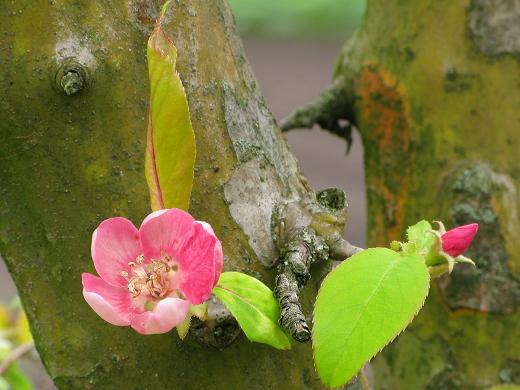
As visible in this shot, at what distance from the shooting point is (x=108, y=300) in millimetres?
573

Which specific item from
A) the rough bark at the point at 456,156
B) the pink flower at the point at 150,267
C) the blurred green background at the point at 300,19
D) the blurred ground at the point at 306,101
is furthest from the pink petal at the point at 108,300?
the blurred green background at the point at 300,19

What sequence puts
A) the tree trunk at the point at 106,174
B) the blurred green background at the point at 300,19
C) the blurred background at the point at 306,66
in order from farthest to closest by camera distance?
the blurred green background at the point at 300,19, the blurred background at the point at 306,66, the tree trunk at the point at 106,174

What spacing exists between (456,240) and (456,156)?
432mm

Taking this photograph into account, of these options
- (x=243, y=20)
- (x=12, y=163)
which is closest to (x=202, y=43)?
(x=12, y=163)

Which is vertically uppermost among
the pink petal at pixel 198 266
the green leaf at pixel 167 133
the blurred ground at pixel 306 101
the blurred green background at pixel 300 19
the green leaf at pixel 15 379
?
the green leaf at pixel 167 133

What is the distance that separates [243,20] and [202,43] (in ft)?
22.0

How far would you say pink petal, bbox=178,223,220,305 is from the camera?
0.55 meters

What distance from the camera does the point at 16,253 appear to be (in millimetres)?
690

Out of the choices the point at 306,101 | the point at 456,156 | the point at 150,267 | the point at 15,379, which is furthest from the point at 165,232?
the point at 306,101

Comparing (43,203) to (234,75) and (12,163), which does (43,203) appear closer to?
(12,163)

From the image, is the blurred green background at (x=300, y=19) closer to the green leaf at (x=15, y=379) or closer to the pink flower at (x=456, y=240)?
the green leaf at (x=15, y=379)

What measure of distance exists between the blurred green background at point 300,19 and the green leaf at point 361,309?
21.5 feet

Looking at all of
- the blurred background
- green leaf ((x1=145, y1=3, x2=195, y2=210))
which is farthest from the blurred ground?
green leaf ((x1=145, y1=3, x2=195, y2=210))

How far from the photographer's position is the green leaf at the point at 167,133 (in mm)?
571
